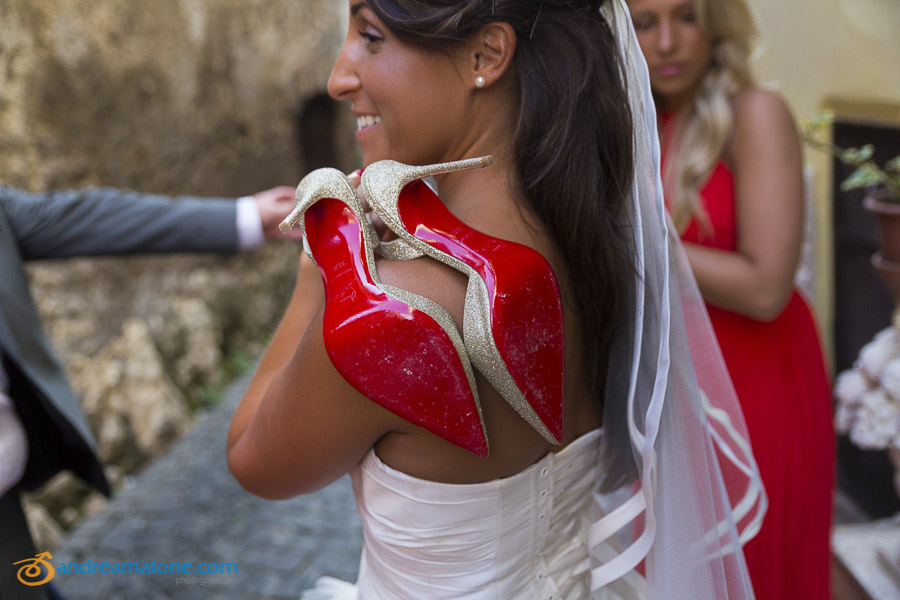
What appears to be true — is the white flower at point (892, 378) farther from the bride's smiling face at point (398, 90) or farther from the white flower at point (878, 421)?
the bride's smiling face at point (398, 90)

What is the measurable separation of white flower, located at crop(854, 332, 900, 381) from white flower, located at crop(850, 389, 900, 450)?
6 cm

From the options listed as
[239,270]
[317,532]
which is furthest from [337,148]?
[317,532]

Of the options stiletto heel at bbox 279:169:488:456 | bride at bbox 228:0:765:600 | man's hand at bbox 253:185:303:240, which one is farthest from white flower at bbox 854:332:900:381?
man's hand at bbox 253:185:303:240

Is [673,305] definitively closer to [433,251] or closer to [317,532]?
[433,251]

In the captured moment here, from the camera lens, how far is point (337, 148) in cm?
862

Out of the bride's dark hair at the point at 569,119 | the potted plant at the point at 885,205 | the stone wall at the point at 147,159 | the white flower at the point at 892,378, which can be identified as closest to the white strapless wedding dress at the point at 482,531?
the bride's dark hair at the point at 569,119

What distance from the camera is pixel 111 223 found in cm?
233

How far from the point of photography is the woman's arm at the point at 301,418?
42.5 inches

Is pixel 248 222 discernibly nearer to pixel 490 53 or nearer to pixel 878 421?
pixel 490 53

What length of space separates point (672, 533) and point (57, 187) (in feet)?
14.2

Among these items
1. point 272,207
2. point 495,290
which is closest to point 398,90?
point 495,290

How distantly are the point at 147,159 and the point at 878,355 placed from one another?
4.85 meters

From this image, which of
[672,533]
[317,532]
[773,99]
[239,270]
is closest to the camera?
[672,533]

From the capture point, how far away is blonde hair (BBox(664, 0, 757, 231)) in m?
2.10
